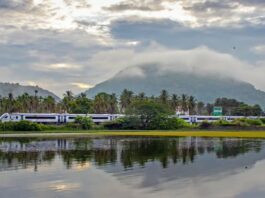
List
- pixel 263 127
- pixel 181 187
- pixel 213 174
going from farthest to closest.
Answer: pixel 263 127
pixel 213 174
pixel 181 187

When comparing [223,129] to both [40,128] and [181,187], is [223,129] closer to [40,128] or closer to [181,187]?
[40,128]

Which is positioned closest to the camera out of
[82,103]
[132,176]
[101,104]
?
[132,176]

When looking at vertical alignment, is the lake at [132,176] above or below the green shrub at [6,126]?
below

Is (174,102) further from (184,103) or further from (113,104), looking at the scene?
(113,104)

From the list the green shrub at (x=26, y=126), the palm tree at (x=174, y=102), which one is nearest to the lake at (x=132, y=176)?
the green shrub at (x=26, y=126)

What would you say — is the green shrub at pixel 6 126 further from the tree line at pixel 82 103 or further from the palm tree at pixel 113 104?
the palm tree at pixel 113 104

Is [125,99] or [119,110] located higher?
[125,99]

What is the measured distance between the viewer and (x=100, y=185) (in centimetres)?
2370

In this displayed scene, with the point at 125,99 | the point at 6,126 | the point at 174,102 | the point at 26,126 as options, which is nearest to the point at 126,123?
the point at 26,126

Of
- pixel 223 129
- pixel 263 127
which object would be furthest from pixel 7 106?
pixel 263 127

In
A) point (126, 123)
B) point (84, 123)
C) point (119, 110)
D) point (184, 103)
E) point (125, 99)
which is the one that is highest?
point (125, 99)

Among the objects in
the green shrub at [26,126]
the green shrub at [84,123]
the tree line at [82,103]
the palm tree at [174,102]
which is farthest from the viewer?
the palm tree at [174,102]

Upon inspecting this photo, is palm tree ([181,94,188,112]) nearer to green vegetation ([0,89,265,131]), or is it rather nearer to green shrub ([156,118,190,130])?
green vegetation ([0,89,265,131])

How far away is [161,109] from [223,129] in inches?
677
